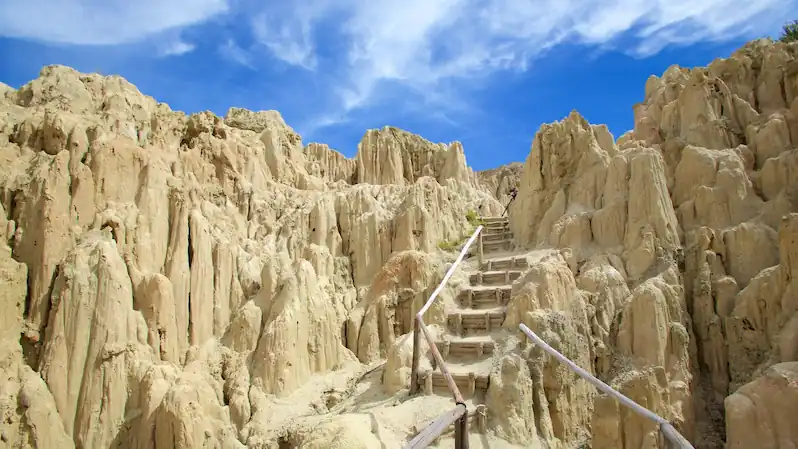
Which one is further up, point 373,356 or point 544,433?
point 373,356

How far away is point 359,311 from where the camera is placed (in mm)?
17969

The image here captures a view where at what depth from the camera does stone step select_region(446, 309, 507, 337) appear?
15148mm

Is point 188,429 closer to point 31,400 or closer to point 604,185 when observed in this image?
point 31,400

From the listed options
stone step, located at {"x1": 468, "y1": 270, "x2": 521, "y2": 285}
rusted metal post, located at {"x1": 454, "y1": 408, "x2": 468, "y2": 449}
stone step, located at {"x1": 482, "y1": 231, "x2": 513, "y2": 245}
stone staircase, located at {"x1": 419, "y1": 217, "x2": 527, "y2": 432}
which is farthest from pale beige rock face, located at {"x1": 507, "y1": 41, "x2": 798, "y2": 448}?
rusted metal post, located at {"x1": 454, "y1": 408, "x2": 468, "y2": 449}

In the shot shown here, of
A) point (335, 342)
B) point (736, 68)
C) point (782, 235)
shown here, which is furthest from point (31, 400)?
point (736, 68)

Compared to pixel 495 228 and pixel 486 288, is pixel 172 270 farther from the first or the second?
pixel 495 228

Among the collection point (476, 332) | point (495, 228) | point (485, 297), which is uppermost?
point (495, 228)

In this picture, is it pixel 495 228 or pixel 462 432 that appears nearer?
pixel 462 432

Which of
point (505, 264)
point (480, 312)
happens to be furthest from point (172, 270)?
point (505, 264)

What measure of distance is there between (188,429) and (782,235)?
15.2 meters

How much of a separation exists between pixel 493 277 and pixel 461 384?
486cm

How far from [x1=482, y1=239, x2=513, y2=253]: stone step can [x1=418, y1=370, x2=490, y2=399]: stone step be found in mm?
7693

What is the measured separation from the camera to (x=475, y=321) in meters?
15.4

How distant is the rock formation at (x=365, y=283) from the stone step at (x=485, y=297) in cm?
68
